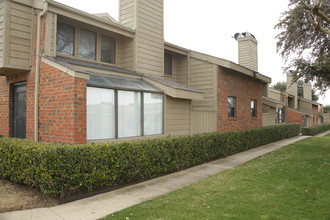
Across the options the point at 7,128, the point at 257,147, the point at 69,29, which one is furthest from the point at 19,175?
the point at 257,147

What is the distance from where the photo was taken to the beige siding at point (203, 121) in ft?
35.5

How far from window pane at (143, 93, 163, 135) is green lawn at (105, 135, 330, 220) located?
2802 millimetres

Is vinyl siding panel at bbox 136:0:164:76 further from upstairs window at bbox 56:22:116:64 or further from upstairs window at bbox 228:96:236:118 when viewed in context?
upstairs window at bbox 228:96:236:118

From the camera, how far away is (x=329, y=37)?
1149 centimetres

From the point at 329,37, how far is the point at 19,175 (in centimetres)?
1294

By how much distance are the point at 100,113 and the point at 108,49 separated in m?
3.88

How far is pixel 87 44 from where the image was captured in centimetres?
934

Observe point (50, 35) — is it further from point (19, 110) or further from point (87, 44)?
point (19, 110)

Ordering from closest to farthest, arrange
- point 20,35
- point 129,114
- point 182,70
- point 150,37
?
point 20,35, point 129,114, point 150,37, point 182,70

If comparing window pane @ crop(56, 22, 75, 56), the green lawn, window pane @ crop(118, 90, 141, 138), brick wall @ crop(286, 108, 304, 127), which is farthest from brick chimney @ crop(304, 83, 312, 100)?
window pane @ crop(56, 22, 75, 56)

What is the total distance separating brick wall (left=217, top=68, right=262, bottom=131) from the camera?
41.1 ft

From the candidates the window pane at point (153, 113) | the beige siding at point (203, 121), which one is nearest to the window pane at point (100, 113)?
the window pane at point (153, 113)

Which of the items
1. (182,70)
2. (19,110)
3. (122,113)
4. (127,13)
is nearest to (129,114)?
A: (122,113)

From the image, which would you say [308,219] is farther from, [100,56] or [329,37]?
[329,37]
